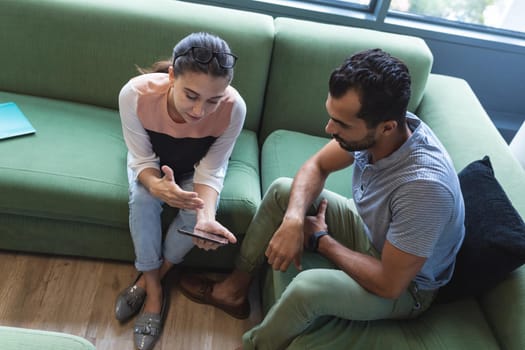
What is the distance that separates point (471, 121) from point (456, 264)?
0.75 meters

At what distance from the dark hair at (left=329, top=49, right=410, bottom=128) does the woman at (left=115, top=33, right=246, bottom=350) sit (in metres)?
0.35

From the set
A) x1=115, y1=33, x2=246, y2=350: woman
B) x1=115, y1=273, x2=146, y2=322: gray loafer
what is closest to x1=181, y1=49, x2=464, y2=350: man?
x1=115, y1=33, x2=246, y2=350: woman

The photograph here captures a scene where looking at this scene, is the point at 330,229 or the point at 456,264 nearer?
the point at 456,264

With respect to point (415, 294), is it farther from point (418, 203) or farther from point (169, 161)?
point (169, 161)

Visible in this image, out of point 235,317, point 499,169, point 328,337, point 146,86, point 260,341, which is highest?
point 146,86

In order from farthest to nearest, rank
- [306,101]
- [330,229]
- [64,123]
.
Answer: [306,101] < [64,123] < [330,229]

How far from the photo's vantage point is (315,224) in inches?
58.4

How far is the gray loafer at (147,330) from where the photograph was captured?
158cm

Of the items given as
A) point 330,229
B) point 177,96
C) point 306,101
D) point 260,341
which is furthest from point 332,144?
point 260,341

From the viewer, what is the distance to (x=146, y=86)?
1.48 metres

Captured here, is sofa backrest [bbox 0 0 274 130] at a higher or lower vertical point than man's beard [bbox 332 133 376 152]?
lower

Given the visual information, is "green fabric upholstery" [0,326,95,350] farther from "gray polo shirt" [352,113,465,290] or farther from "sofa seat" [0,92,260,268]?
"gray polo shirt" [352,113,465,290]

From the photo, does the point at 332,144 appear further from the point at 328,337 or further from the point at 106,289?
the point at 106,289

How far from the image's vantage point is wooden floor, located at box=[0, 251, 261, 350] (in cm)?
162
